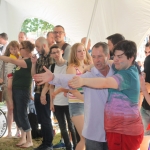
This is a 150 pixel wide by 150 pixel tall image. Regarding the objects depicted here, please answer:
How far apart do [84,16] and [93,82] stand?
18.8 feet

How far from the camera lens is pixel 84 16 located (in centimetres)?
748

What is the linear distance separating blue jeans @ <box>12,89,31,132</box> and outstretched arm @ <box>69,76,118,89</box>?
248cm

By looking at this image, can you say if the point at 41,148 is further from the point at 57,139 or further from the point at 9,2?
the point at 9,2

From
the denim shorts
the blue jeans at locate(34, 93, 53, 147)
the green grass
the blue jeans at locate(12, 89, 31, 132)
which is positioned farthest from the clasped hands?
the green grass

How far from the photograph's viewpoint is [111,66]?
7.80 ft

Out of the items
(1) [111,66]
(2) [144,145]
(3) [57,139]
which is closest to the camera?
(1) [111,66]

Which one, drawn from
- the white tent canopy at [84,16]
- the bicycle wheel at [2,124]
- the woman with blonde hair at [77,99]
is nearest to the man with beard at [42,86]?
the woman with blonde hair at [77,99]

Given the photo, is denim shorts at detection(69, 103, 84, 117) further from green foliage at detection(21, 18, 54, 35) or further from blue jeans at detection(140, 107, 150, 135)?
green foliage at detection(21, 18, 54, 35)

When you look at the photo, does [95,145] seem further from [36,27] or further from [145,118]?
[36,27]

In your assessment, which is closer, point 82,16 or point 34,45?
point 34,45

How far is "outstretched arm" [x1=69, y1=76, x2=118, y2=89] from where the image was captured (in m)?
1.90

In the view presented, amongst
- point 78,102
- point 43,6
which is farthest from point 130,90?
point 43,6

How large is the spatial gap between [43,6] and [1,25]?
154 cm

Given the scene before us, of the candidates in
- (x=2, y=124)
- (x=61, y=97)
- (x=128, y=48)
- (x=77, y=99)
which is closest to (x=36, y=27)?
(x=2, y=124)
